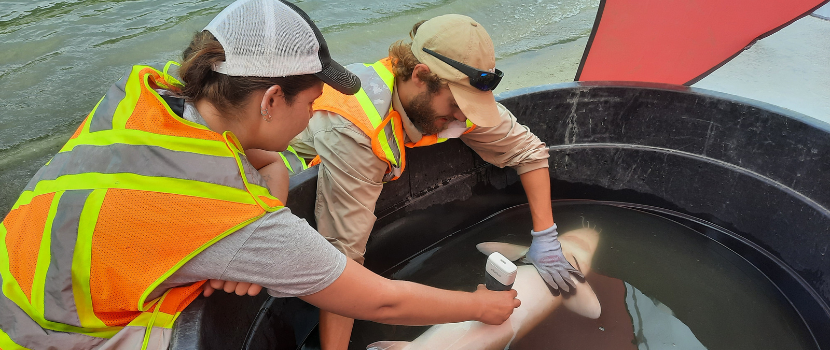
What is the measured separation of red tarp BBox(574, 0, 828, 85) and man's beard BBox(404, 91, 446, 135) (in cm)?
149

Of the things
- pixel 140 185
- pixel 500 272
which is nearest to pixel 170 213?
pixel 140 185

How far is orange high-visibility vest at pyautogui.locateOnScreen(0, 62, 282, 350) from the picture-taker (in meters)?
1.02

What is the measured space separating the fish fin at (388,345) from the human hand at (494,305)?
0.40 m

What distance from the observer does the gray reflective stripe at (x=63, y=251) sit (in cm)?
101

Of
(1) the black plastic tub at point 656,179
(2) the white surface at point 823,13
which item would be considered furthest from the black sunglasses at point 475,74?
(2) the white surface at point 823,13

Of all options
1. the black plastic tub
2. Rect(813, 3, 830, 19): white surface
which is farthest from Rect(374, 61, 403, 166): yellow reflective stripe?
Rect(813, 3, 830, 19): white surface

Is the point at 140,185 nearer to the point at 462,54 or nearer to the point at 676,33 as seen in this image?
the point at 462,54

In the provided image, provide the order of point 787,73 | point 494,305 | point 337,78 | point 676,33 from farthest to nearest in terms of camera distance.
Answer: point 787,73
point 676,33
point 494,305
point 337,78

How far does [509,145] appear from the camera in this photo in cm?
217

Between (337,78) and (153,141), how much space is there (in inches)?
17.3

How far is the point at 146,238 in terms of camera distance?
3.41 feet

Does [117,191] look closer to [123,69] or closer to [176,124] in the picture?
[176,124]

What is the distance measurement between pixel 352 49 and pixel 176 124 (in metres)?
4.33

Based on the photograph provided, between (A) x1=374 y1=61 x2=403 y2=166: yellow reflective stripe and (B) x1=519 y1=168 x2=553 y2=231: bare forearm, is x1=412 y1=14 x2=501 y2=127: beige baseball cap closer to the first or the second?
(A) x1=374 y1=61 x2=403 y2=166: yellow reflective stripe
